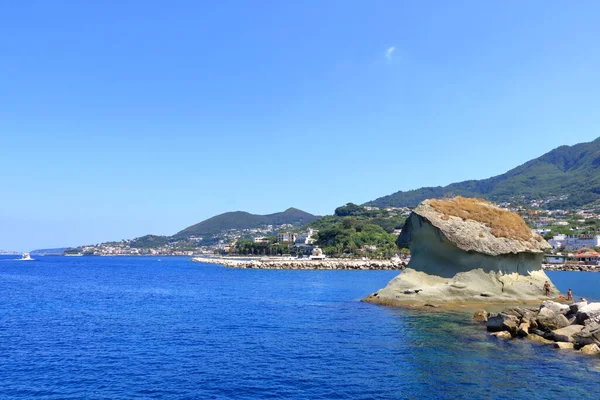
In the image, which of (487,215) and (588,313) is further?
(487,215)

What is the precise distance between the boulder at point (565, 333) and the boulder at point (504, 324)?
1.59 meters

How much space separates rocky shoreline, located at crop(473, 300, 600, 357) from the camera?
2052 centimetres

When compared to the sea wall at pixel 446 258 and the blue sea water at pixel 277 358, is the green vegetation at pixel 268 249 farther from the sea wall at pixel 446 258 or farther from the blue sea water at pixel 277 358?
the blue sea water at pixel 277 358

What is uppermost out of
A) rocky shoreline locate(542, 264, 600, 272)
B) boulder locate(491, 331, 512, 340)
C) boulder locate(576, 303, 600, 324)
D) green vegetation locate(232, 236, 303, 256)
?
green vegetation locate(232, 236, 303, 256)

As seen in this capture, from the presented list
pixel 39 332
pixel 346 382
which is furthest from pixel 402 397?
pixel 39 332

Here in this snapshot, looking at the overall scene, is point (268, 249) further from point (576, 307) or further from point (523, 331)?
point (523, 331)

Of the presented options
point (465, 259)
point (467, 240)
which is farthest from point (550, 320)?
point (465, 259)

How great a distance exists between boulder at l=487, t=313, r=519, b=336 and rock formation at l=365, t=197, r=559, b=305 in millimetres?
9434

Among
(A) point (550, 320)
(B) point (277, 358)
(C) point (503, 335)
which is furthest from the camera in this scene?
(A) point (550, 320)

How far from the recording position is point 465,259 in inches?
1375

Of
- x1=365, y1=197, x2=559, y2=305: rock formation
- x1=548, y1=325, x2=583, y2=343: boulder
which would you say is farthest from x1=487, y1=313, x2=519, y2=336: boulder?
x1=365, y1=197, x2=559, y2=305: rock formation

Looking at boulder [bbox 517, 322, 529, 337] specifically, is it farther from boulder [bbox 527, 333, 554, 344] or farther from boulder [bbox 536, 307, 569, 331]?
boulder [bbox 536, 307, 569, 331]

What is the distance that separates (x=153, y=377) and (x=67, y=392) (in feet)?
8.64

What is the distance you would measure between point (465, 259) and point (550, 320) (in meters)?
11.3
